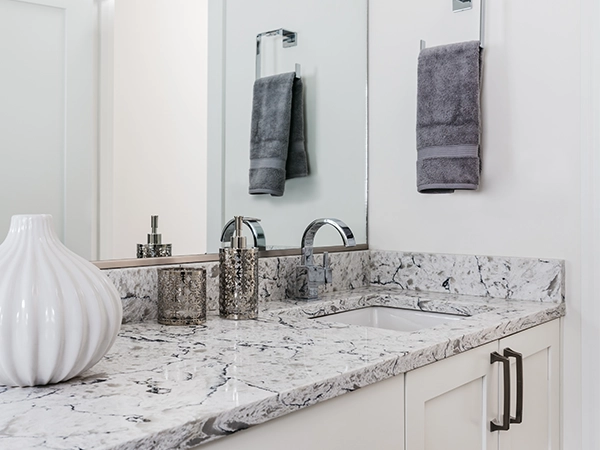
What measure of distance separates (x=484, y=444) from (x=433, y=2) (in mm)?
1250

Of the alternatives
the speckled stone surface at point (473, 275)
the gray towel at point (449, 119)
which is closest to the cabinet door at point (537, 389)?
the speckled stone surface at point (473, 275)

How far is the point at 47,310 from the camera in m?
0.70

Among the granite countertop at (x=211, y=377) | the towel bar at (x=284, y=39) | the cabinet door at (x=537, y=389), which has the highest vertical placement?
the towel bar at (x=284, y=39)

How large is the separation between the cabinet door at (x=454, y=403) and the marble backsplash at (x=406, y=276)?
0.41 metres

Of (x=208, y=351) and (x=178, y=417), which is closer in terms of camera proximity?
(x=178, y=417)

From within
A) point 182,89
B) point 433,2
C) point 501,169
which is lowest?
point 501,169

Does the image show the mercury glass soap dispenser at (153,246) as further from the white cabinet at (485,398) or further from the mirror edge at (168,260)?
the white cabinet at (485,398)

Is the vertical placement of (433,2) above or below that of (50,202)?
above

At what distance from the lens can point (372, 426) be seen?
0.86m

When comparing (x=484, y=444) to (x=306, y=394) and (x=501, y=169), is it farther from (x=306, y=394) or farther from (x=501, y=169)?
(x=501, y=169)

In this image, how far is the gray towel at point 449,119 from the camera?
1.53 m

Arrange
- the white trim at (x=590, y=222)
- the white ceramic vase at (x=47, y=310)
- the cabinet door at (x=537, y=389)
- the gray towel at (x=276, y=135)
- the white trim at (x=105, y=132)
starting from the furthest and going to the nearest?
the gray towel at (x=276, y=135) < the white trim at (x=590, y=222) < the cabinet door at (x=537, y=389) < the white trim at (x=105, y=132) < the white ceramic vase at (x=47, y=310)

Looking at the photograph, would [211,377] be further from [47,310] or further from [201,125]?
[201,125]

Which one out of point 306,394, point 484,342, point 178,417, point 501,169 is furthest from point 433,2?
point 178,417
